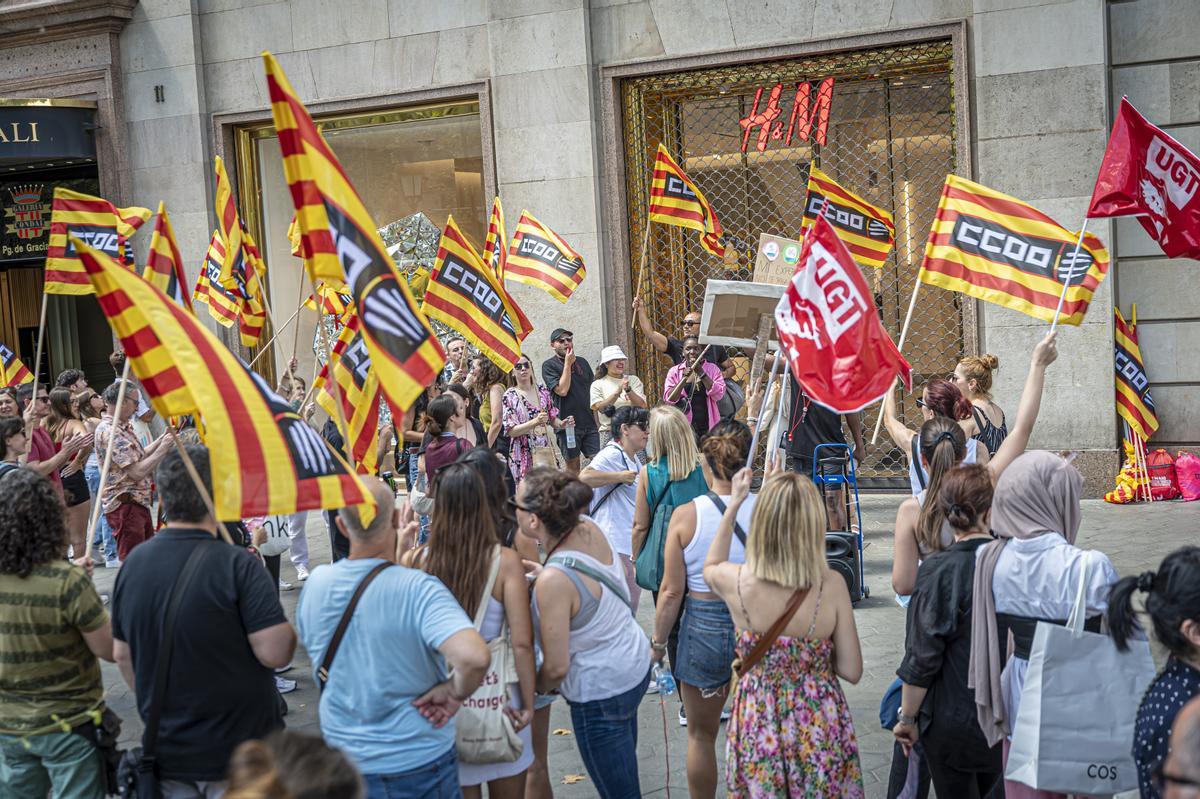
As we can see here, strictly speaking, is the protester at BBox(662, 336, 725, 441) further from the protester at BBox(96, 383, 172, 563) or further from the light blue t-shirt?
the light blue t-shirt

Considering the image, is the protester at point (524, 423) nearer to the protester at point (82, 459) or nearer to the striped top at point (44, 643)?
the protester at point (82, 459)

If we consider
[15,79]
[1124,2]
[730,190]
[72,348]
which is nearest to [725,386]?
[730,190]

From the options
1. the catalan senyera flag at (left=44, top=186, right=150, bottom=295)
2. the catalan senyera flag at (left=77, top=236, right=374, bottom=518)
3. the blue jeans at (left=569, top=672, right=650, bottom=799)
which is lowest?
the blue jeans at (left=569, top=672, right=650, bottom=799)

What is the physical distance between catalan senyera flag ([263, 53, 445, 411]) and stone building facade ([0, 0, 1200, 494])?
809 cm

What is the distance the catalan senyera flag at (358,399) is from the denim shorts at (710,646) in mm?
1619

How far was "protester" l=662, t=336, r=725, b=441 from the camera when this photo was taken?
11.8m

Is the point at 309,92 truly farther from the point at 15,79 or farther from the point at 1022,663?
the point at 1022,663

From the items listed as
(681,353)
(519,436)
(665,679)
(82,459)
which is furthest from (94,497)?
(665,679)

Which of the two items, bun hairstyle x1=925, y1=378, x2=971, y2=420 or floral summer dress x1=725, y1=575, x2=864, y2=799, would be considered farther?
bun hairstyle x1=925, y1=378, x2=971, y2=420

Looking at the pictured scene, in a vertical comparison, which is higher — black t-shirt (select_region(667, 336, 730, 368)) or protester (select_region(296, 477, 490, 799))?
black t-shirt (select_region(667, 336, 730, 368))

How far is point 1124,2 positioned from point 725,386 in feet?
17.9

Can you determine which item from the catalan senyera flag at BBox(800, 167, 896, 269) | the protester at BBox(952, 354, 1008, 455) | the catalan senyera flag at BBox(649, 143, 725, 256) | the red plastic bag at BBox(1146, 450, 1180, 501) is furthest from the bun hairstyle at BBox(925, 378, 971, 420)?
the red plastic bag at BBox(1146, 450, 1180, 501)

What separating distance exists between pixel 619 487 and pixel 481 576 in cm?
310

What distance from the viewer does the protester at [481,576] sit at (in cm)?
446
